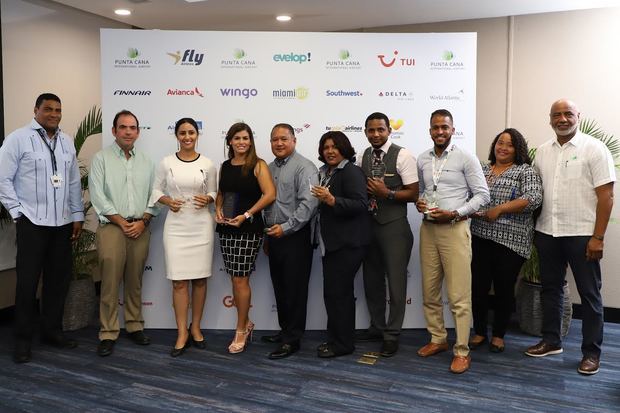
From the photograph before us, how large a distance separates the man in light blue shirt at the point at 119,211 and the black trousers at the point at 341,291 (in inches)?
53.1

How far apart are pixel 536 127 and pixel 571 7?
1.07 metres

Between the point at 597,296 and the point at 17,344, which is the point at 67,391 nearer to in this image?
the point at 17,344

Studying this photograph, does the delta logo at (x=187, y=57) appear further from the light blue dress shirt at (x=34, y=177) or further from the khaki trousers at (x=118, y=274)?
the khaki trousers at (x=118, y=274)

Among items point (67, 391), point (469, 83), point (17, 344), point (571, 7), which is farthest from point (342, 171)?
point (571, 7)

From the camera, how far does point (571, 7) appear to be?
15.3ft

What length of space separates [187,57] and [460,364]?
294 centimetres

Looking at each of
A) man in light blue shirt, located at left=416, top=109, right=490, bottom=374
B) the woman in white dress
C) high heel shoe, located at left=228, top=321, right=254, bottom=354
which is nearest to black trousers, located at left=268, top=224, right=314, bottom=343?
high heel shoe, located at left=228, top=321, right=254, bottom=354

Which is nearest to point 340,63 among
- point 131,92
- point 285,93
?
point 285,93

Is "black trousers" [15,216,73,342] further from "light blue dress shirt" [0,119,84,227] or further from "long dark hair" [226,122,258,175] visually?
"long dark hair" [226,122,258,175]

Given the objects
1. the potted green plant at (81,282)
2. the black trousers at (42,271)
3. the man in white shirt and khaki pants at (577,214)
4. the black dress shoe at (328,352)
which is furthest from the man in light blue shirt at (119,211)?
the man in white shirt and khaki pants at (577,214)

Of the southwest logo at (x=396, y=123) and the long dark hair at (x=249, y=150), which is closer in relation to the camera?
the long dark hair at (x=249, y=150)

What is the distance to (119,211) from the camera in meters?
3.71

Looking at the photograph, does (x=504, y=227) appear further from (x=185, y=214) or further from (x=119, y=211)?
(x=119, y=211)

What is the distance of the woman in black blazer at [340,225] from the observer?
334 cm
